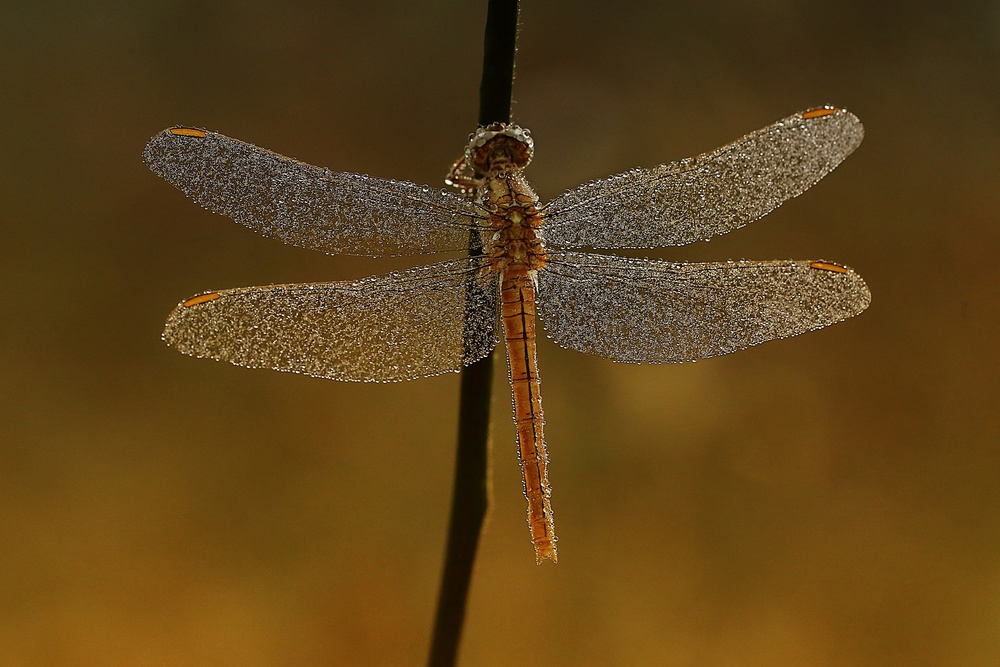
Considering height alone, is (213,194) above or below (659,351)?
above

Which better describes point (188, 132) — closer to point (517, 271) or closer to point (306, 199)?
point (306, 199)

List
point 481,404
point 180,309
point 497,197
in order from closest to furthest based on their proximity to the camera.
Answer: point 481,404 < point 180,309 < point 497,197

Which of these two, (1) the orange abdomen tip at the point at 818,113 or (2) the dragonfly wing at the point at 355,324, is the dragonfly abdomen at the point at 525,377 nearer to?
(2) the dragonfly wing at the point at 355,324

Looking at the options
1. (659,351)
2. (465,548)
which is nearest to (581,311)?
(659,351)

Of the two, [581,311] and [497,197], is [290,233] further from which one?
[581,311]

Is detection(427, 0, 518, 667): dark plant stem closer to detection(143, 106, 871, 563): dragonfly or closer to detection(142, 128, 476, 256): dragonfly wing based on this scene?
detection(143, 106, 871, 563): dragonfly

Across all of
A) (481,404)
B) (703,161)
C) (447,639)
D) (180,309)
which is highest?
(703,161)

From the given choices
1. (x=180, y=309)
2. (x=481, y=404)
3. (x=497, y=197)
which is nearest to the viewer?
→ (x=481, y=404)
